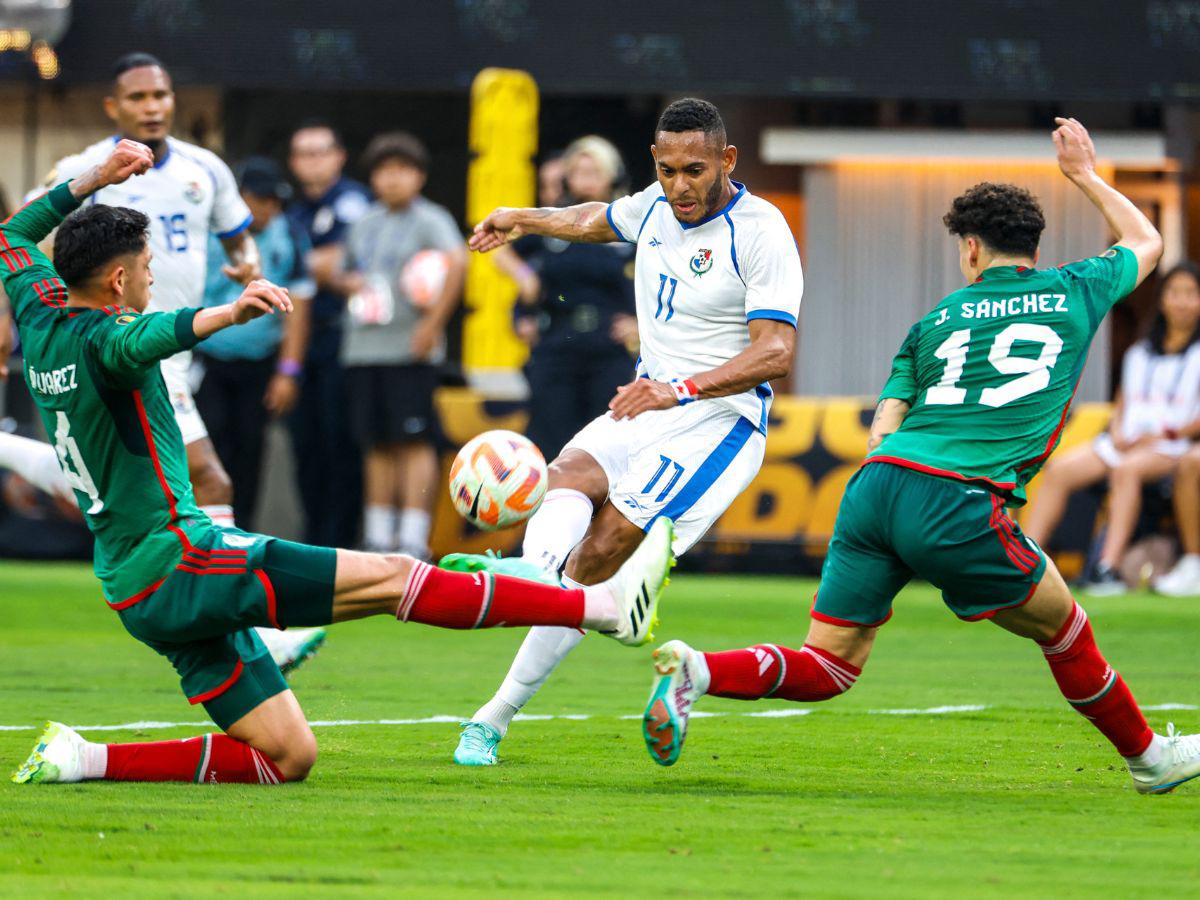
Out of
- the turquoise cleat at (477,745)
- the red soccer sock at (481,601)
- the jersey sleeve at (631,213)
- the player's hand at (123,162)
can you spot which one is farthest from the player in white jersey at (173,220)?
the red soccer sock at (481,601)

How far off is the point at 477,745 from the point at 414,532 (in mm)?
7780

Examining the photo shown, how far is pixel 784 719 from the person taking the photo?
7.94 meters

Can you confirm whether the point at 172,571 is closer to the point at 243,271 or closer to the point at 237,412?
the point at 243,271

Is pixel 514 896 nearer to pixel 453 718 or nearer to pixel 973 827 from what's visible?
pixel 973 827

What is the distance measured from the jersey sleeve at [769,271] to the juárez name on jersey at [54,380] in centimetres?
234

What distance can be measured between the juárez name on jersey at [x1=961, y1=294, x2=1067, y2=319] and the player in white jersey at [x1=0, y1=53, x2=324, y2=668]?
4276 millimetres

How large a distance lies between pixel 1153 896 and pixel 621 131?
46.7 feet

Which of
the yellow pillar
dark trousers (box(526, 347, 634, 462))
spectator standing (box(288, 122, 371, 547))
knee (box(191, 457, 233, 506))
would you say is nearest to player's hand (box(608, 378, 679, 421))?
knee (box(191, 457, 233, 506))

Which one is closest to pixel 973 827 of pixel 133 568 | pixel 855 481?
pixel 855 481

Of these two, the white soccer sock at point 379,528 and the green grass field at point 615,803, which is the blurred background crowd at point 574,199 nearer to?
the white soccer sock at point 379,528

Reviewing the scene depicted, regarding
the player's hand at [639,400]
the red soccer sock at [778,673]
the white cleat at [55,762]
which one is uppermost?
the player's hand at [639,400]

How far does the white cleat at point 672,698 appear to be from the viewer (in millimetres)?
5621

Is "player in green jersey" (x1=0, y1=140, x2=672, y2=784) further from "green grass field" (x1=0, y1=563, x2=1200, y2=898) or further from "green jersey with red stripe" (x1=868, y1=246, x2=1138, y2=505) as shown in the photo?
"green jersey with red stripe" (x1=868, y1=246, x2=1138, y2=505)

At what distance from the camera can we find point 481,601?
19.2ft
